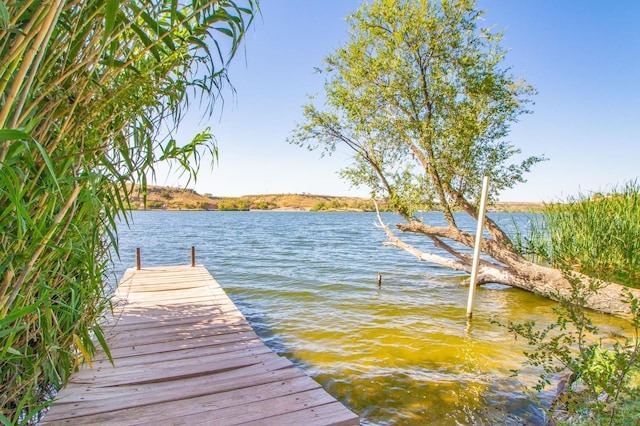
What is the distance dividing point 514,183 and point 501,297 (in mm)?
3298

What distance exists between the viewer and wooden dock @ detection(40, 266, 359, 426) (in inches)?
95.9

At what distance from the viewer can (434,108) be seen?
9.50m

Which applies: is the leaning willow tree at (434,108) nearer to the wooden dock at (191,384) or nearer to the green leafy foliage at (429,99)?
the green leafy foliage at (429,99)

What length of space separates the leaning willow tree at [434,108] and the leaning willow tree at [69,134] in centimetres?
766

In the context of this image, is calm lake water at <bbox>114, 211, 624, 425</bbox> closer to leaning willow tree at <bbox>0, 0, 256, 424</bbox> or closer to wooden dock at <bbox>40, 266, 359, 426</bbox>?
leaning willow tree at <bbox>0, 0, 256, 424</bbox>

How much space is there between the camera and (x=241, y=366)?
332cm

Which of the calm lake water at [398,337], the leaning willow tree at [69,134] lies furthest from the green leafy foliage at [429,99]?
the leaning willow tree at [69,134]

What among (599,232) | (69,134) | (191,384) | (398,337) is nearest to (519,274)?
(599,232)

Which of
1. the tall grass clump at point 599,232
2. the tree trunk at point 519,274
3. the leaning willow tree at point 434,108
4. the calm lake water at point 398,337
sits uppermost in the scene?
the leaning willow tree at point 434,108

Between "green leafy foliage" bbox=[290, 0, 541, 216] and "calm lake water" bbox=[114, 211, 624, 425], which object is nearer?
"calm lake water" bbox=[114, 211, 624, 425]

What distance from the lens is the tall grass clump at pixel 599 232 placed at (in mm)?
7961

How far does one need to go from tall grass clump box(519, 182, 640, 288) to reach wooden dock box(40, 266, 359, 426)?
254 inches

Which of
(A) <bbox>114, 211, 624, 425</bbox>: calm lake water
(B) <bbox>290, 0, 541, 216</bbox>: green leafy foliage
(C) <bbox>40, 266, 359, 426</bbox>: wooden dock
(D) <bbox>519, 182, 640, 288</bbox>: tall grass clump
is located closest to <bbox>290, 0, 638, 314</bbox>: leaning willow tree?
(B) <bbox>290, 0, 541, 216</bbox>: green leafy foliage

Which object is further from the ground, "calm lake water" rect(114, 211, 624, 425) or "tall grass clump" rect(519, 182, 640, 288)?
"tall grass clump" rect(519, 182, 640, 288)
